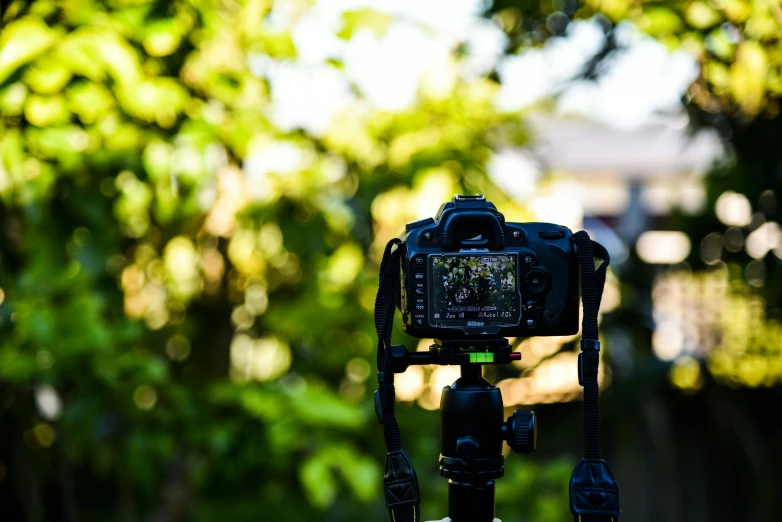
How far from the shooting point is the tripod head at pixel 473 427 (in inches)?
46.9

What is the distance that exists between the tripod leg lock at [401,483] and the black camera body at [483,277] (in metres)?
0.20

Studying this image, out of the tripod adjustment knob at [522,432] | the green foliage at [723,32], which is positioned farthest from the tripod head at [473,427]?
the green foliage at [723,32]

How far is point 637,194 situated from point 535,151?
646 centimetres

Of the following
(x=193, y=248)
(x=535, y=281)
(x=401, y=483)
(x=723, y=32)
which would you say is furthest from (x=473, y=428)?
(x=193, y=248)

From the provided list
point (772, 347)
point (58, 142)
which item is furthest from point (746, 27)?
point (58, 142)

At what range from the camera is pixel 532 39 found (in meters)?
2.40

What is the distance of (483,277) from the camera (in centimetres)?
118

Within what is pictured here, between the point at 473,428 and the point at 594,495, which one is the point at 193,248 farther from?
the point at 594,495

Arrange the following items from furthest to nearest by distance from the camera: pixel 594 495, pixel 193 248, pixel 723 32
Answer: pixel 193 248, pixel 723 32, pixel 594 495

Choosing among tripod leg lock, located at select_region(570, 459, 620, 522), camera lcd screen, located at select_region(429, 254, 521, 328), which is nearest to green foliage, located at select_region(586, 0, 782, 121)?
camera lcd screen, located at select_region(429, 254, 521, 328)

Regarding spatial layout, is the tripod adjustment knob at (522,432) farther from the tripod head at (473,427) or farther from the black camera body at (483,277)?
the black camera body at (483,277)

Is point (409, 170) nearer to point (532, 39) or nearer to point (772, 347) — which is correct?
point (532, 39)

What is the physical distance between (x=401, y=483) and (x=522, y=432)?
0.20 metres

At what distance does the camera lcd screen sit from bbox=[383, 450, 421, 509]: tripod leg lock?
0.22m
